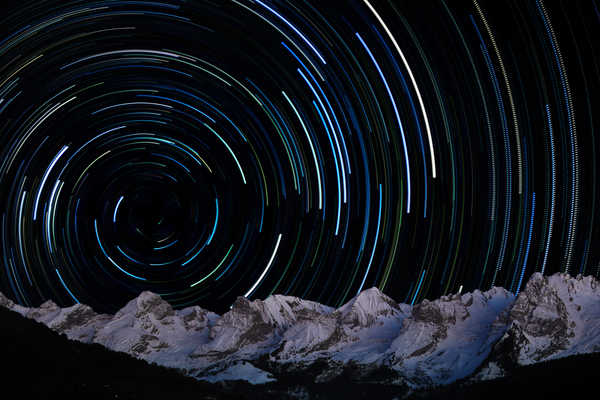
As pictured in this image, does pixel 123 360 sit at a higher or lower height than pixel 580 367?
higher

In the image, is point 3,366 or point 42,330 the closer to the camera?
point 3,366

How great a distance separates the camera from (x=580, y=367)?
18062 centimetres

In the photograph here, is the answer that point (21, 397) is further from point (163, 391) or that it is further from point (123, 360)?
point (123, 360)

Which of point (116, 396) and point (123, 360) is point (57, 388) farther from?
point (123, 360)

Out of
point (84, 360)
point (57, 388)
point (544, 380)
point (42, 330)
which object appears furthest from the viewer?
point (544, 380)

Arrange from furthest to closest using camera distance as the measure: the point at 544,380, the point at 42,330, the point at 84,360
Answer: the point at 544,380 → the point at 42,330 → the point at 84,360

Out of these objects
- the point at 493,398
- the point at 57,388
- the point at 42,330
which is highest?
the point at 42,330

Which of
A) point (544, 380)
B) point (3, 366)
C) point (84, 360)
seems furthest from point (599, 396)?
point (3, 366)

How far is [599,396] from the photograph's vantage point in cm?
13262

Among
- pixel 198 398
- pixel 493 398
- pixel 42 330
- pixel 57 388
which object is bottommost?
pixel 493 398

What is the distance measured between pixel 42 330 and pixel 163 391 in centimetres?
2521

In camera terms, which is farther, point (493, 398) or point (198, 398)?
point (493, 398)

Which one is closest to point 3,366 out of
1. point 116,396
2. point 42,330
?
point 116,396

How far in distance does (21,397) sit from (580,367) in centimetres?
17566
